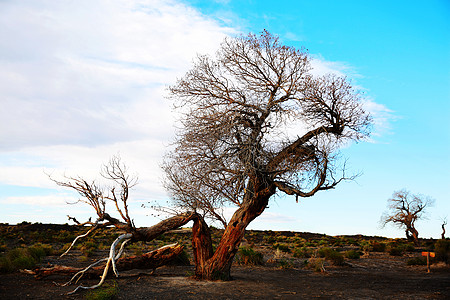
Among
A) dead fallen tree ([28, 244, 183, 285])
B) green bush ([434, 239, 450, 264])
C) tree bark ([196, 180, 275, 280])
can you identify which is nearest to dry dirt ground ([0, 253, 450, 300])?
dead fallen tree ([28, 244, 183, 285])

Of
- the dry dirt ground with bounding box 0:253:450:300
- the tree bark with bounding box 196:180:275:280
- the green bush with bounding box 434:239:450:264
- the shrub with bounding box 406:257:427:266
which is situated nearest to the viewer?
the dry dirt ground with bounding box 0:253:450:300

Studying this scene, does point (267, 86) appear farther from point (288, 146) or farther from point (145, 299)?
point (145, 299)

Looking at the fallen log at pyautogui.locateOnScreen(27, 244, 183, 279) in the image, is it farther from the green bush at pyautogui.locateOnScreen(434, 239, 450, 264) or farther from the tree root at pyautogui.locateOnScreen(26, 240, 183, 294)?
the green bush at pyautogui.locateOnScreen(434, 239, 450, 264)

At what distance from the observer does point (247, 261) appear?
19.5 metres

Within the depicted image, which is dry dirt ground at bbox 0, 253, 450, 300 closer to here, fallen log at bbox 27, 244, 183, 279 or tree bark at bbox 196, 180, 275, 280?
fallen log at bbox 27, 244, 183, 279

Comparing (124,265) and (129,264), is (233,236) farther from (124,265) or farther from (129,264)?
(124,265)

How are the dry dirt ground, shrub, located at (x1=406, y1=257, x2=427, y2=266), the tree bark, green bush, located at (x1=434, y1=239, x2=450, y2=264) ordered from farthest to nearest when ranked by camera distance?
shrub, located at (x1=406, y1=257, x2=427, y2=266) < green bush, located at (x1=434, y1=239, x2=450, y2=264) < the tree bark < the dry dirt ground

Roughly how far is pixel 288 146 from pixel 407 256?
1944 cm

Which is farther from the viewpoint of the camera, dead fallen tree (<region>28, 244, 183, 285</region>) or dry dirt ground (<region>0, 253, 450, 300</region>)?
dead fallen tree (<region>28, 244, 183, 285</region>)

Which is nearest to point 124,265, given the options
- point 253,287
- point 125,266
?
point 125,266

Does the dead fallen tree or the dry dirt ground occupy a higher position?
the dead fallen tree

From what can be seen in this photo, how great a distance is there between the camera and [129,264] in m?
13.8

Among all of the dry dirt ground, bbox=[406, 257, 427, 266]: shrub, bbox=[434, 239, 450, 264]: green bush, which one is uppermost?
bbox=[434, 239, 450, 264]: green bush

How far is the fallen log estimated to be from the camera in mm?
13125
